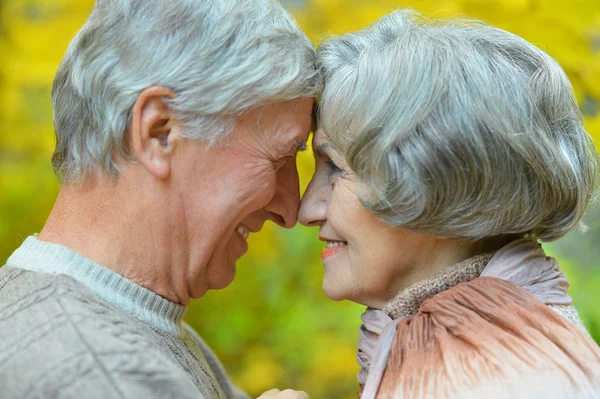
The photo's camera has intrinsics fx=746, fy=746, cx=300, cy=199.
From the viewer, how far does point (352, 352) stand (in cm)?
320

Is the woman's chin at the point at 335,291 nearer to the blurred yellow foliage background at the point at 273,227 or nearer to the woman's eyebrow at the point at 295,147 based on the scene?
the woman's eyebrow at the point at 295,147

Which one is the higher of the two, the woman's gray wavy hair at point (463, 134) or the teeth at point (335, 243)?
the woman's gray wavy hair at point (463, 134)

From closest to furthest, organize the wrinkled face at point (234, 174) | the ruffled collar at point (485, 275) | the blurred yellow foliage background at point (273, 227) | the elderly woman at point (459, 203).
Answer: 1. the elderly woman at point (459, 203)
2. the ruffled collar at point (485, 275)
3. the wrinkled face at point (234, 174)
4. the blurred yellow foliage background at point (273, 227)

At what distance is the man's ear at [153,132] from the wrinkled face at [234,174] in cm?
5

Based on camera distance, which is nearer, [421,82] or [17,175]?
[421,82]

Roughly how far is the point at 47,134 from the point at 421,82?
1734mm

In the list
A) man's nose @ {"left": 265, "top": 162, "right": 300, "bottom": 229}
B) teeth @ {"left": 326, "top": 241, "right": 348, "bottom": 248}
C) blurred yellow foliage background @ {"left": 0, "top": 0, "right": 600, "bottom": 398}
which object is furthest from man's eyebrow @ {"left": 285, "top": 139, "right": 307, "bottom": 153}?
blurred yellow foliage background @ {"left": 0, "top": 0, "right": 600, "bottom": 398}

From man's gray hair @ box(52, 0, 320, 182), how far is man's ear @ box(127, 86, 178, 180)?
21 millimetres

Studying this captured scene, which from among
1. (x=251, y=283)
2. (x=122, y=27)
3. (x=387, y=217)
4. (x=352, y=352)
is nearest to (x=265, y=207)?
(x=387, y=217)

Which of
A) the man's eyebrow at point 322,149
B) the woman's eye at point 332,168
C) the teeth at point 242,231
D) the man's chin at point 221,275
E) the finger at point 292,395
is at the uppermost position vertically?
the man's eyebrow at point 322,149

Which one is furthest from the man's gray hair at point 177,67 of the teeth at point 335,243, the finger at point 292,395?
the finger at point 292,395

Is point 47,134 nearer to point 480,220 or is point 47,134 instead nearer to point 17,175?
point 17,175

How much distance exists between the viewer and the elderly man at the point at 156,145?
1.84 m

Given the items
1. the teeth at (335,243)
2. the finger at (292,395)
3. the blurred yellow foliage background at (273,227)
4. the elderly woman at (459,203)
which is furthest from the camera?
the blurred yellow foliage background at (273,227)
